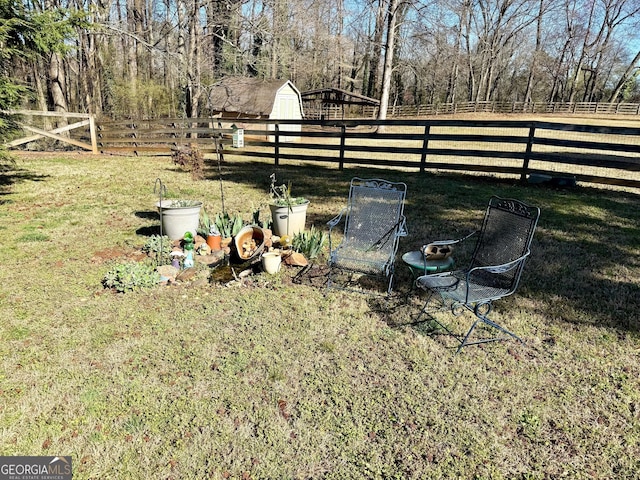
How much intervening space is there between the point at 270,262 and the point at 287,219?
0.92 metres

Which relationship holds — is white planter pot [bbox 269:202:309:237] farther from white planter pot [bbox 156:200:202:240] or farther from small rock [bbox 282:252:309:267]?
white planter pot [bbox 156:200:202:240]

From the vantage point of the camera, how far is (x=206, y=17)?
12812 mm

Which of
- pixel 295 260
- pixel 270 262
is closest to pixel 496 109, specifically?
pixel 295 260

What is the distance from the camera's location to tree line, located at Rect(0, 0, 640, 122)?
353 inches

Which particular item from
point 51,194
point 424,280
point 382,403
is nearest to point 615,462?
point 382,403

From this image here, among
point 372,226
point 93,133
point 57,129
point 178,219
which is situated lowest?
point 178,219

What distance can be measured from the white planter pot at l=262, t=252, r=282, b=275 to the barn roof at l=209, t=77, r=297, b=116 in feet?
57.5

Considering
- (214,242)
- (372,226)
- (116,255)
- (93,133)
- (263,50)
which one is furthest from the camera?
(263,50)

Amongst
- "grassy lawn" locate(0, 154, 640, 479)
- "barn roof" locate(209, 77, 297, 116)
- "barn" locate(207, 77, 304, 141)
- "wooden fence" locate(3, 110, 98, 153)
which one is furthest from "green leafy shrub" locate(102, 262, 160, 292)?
"barn roof" locate(209, 77, 297, 116)

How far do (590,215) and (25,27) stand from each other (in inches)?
367

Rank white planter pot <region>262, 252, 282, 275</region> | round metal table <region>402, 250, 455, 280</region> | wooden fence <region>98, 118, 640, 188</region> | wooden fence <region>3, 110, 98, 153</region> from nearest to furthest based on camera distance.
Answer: round metal table <region>402, 250, 455, 280</region>
white planter pot <region>262, 252, 282, 275</region>
wooden fence <region>98, 118, 640, 188</region>
wooden fence <region>3, 110, 98, 153</region>

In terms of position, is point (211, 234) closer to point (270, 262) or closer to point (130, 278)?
point (270, 262)

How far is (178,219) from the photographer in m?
4.78

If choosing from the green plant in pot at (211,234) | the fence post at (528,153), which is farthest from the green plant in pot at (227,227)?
the fence post at (528,153)
